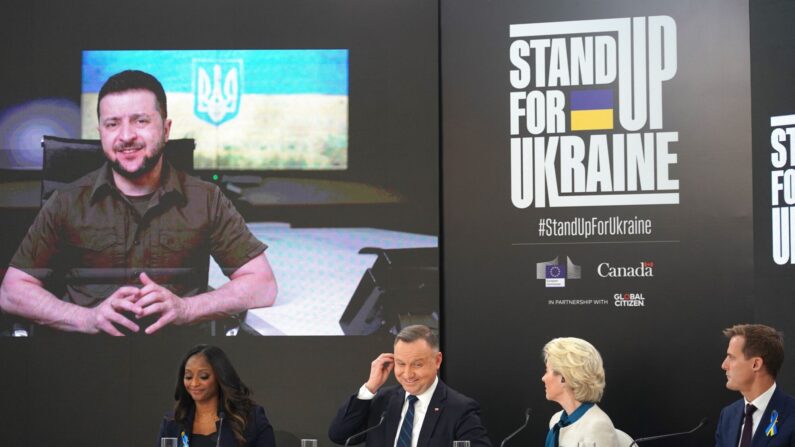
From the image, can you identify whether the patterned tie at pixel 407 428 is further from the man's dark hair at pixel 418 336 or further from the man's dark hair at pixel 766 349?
the man's dark hair at pixel 766 349

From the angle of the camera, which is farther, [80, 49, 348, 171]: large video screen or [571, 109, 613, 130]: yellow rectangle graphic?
[80, 49, 348, 171]: large video screen

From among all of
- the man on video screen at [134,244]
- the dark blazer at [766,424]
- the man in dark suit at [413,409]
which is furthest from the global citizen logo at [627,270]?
the man on video screen at [134,244]

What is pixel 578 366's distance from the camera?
14.6 ft

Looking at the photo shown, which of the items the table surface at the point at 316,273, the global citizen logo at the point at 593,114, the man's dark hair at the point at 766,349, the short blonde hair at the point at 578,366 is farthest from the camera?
the table surface at the point at 316,273

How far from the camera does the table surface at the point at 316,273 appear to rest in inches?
222

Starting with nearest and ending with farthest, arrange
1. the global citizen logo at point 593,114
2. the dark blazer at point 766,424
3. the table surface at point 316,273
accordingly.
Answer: the dark blazer at point 766,424 < the global citizen logo at point 593,114 < the table surface at point 316,273

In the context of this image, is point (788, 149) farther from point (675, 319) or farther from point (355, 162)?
point (355, 162)

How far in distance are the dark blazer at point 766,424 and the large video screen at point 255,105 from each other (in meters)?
2.44

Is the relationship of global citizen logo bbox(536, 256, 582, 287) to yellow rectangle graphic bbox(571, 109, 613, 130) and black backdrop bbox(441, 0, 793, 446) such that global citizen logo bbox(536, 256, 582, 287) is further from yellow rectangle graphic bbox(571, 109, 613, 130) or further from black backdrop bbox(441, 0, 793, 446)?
yellow rectangle graphic bbox(571, 109, 613, 130)

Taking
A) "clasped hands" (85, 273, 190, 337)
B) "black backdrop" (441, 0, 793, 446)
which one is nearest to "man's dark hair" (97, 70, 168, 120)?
"clasped hands" (85, 273, 190, 337)

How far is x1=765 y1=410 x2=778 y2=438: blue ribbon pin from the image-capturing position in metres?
4.18

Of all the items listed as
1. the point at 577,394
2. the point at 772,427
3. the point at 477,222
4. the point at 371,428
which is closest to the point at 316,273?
the point at 477,222

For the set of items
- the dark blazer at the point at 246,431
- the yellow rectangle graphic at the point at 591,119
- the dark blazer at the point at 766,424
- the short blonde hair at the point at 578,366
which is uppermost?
the yellow rectangle graphic at the point at 591,119

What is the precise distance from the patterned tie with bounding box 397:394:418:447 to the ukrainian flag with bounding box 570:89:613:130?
5.97 ft
